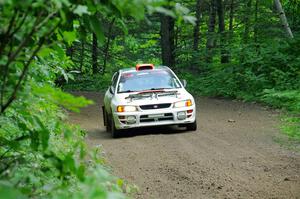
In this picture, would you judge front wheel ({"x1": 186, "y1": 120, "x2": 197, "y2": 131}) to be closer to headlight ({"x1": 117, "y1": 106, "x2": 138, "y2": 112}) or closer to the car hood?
the car hood

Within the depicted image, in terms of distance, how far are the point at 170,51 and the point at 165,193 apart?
25048 millimetres

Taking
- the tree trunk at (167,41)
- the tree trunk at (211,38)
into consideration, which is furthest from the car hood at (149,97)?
the tree trunk at (167,41)

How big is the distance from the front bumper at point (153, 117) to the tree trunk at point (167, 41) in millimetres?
18347

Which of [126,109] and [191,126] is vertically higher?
[126,109]

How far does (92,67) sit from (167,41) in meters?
11.7

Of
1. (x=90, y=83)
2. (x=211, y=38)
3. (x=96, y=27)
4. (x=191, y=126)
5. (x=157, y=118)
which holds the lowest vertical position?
(x=90, y=83)

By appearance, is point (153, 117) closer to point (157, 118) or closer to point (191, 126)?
point (157, 118)

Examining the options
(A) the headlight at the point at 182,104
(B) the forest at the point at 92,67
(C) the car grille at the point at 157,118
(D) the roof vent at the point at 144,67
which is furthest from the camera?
(D) the roof vent at the point at 144,67

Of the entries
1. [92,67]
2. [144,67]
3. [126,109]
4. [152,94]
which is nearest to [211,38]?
[144,67]

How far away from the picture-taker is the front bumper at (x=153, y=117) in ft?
44.2

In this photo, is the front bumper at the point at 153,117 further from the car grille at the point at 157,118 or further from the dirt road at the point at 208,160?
the dirt road at the point at 208,160

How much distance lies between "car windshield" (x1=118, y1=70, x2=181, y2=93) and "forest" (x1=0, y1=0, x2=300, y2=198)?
4.65 ft

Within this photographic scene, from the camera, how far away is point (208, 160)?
10070mm

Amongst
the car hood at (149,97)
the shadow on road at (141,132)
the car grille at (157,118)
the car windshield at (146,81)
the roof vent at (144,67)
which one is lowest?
the shadow on road at (141,132)
